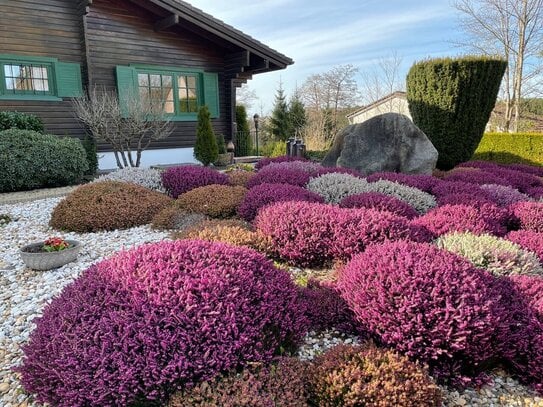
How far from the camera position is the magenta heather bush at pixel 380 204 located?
431 cm

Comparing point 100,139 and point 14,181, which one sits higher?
point 100,139

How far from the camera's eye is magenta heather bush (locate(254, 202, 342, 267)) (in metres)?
3.47

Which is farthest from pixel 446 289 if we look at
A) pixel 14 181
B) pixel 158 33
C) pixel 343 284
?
pixel 158 33

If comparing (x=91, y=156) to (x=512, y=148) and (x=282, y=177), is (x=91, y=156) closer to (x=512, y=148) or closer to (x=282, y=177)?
(x=282, y=177)

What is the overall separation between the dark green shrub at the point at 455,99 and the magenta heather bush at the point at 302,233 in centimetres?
621

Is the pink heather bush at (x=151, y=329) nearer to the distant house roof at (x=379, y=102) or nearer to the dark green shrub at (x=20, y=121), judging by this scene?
the dark green shrub at (x=20, y=121)

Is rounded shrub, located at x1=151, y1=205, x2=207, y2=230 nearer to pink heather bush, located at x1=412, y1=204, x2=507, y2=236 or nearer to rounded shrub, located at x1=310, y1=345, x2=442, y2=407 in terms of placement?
pink heather bush, located at x1=412, y1=204, x2=507, y2=236

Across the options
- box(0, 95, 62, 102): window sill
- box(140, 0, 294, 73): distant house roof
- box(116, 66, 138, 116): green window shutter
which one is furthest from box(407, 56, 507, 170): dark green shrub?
box(0, 95, 62, 102): window sill

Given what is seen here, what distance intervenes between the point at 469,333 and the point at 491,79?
8.14 m

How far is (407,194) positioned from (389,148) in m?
2.50

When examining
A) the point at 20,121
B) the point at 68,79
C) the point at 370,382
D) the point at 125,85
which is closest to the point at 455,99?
the point at 125,85

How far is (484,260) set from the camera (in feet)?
10.0

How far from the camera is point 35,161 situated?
725 centimetres

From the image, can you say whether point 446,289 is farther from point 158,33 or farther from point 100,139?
point 158,33
